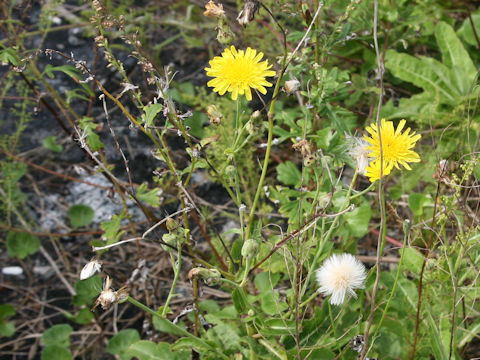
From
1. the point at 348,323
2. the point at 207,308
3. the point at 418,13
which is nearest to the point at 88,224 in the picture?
the point at 207,308

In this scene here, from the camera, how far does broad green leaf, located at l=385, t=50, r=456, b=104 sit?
2055 millimetres

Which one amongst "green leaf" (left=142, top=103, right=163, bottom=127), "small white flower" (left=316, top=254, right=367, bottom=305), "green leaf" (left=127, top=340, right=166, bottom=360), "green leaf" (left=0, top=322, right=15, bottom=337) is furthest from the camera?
"green leaf" (left=0, top=322, right=15, bottom=337)

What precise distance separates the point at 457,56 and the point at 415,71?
175 mm

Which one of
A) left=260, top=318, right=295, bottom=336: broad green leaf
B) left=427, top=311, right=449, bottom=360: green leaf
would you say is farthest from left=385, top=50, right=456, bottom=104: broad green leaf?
left=260, top=318, right=295, bottom=336: broad green leaf

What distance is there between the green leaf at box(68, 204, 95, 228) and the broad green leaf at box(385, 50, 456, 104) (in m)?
1.39

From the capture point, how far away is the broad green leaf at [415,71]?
205 centimetres

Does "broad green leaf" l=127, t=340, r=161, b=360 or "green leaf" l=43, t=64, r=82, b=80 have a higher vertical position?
"green leaf" l=43, t=64, r=82, b=80

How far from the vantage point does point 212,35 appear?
2.62 metres

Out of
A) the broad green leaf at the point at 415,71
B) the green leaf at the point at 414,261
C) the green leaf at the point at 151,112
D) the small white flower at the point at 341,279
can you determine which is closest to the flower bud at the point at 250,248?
the small white flower at the point at 341,279

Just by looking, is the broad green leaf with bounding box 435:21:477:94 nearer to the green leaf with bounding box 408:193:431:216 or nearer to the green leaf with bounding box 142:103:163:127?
the green leaf with bounding box 408:193:431:216

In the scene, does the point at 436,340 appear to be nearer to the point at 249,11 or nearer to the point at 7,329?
the point at 249,11

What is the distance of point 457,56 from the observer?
6.66 ft

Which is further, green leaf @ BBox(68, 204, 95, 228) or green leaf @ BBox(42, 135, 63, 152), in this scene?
green leaf @ BBox(42, 135, 63, 152)

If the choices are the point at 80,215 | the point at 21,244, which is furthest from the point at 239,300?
the point at 21,244
